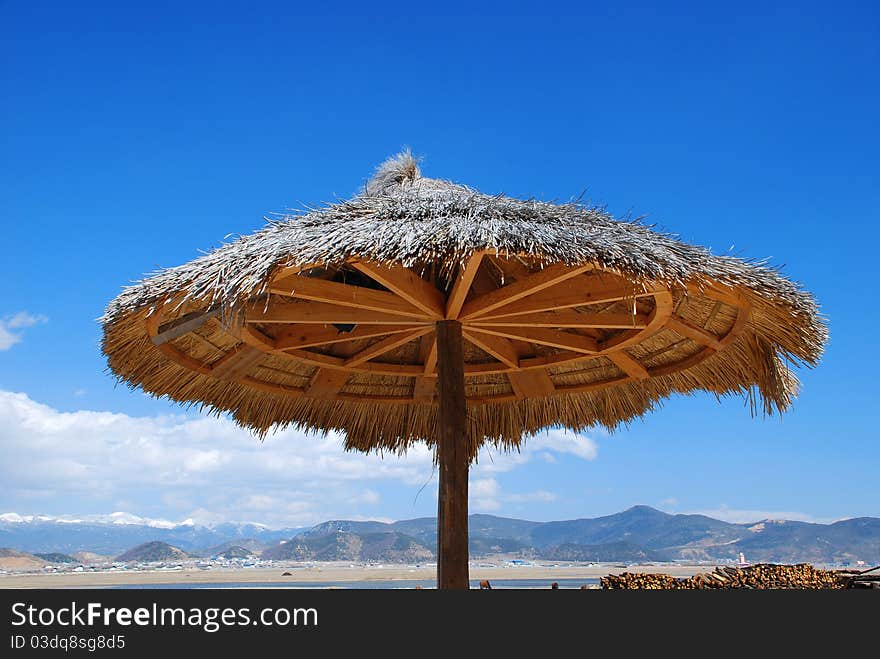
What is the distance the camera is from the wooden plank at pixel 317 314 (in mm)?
5164

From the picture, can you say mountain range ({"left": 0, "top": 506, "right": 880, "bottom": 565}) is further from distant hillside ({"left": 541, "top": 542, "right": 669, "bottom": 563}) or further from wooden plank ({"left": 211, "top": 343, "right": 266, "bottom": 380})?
wooden plank ({"left": 211, "top": 343, "right": 266, "bottom": 380})

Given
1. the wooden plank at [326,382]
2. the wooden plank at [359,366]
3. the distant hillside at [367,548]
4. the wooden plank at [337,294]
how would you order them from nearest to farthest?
the wooden plank at [337,294] → the wooden plank at [359,366] → the wooden plank at [326,382] → the distant hillside at [367,548]

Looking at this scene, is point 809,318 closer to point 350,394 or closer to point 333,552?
point 350,394

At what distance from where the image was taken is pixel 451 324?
5480 mm

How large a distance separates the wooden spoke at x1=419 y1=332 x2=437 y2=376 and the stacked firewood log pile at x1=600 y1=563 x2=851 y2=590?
2.33 m

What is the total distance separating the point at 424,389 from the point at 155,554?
5466 centimetres

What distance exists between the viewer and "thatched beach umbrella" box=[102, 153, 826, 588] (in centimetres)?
427

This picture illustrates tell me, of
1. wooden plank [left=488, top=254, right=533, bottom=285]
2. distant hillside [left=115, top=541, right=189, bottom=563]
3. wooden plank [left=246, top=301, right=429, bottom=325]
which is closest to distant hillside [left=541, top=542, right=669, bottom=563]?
distant hillside [left=115, top=541, right=189, bottom=563]

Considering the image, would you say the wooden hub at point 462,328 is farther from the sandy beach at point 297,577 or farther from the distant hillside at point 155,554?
the distant hillside at point 155,554

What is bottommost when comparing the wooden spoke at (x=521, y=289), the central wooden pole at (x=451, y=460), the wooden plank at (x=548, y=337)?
the central wooden pole at (x=451, y=460)

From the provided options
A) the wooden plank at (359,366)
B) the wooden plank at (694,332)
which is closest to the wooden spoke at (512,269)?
the wooden plank at (694,332)

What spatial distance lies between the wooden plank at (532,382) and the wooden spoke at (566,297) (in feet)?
5.39

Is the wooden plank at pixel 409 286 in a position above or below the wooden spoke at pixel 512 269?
below

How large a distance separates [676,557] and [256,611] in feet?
151
